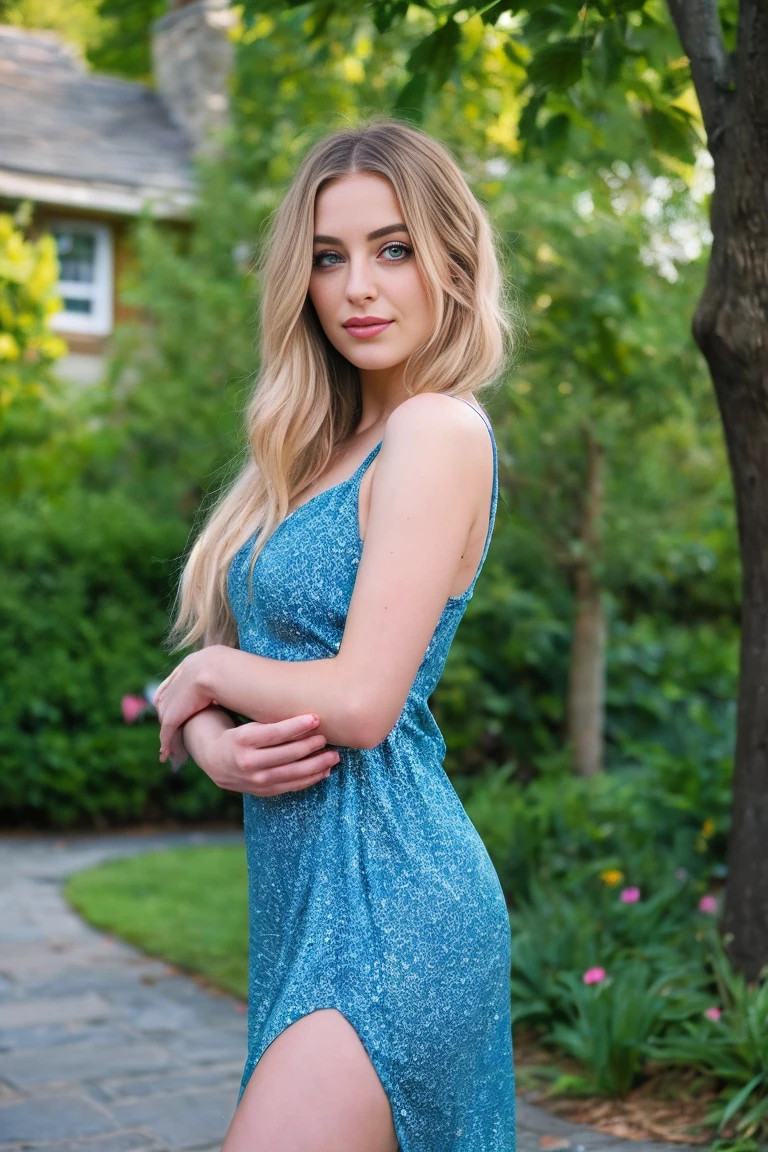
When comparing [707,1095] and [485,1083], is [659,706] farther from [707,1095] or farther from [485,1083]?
[485,1083]

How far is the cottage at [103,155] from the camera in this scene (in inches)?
538

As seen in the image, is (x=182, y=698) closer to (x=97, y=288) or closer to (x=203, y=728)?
(x=203, y=728)

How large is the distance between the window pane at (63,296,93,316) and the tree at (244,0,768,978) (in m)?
11.5

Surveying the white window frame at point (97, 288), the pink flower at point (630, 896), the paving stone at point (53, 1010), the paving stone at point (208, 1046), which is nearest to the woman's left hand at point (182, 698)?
the paving stone at point (208, 1046)

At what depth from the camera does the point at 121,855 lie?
7.90 m

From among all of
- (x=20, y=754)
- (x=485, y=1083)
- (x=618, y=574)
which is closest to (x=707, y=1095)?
(x=485, y=1083)

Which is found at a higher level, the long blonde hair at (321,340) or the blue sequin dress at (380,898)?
the long blonde hair at (321,340)

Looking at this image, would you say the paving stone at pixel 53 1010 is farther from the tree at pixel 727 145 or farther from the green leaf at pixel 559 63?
the green leaf at pixel 559 63

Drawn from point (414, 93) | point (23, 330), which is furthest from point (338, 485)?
point (23, 330)

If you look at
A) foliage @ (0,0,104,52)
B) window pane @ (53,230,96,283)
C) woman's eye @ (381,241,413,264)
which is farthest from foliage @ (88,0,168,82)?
woman's eye @ (381,241,413,264)

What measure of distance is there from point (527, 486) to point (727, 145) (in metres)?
4.27

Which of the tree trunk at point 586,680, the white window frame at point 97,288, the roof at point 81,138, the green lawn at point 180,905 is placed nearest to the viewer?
the green lawn at point 180,905

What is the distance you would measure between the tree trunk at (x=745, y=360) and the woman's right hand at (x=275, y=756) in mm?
1971

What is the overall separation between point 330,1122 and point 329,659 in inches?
21.7
